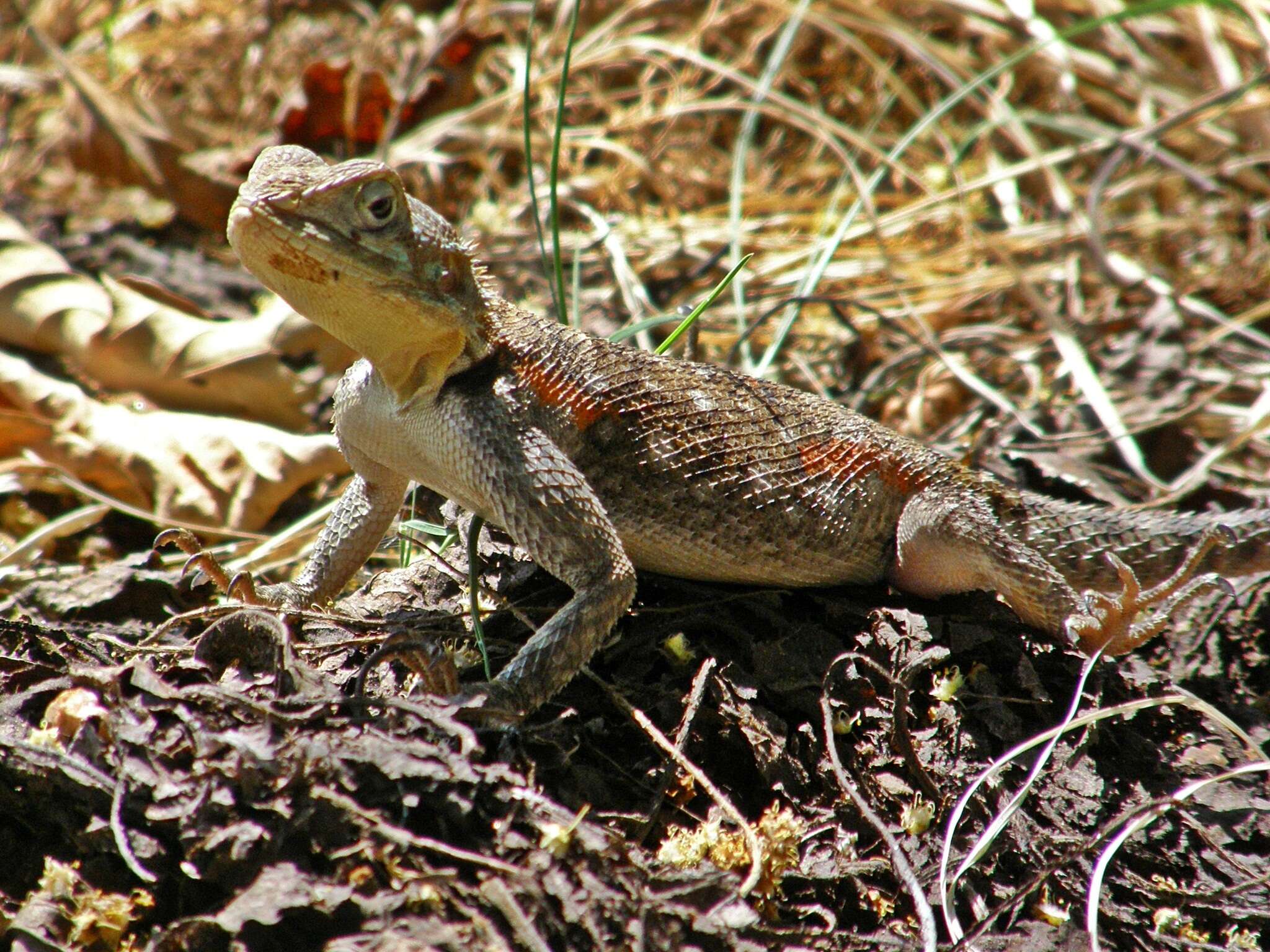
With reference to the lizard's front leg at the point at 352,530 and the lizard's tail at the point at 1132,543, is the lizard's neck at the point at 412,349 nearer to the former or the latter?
the lizard's front leg at the point at 352,530

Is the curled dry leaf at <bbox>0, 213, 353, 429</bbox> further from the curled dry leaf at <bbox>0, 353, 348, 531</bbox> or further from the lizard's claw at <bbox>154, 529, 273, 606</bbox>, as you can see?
the lizard's claw at <bbox>154, 529, 273, 606</bbox>

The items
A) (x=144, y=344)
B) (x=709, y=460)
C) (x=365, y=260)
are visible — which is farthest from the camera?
(x=144, y=344)

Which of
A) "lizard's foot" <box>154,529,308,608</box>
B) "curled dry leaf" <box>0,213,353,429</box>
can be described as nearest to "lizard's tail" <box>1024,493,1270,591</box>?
"lizard's foot" <box>154,529,308,608</box>

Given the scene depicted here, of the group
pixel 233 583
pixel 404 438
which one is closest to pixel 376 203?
pixel 404 438

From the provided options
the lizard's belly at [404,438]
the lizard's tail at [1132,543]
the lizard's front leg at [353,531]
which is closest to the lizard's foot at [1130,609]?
the lizard's tail at [1132,543]

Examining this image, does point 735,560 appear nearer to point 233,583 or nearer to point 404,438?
point 404,438
